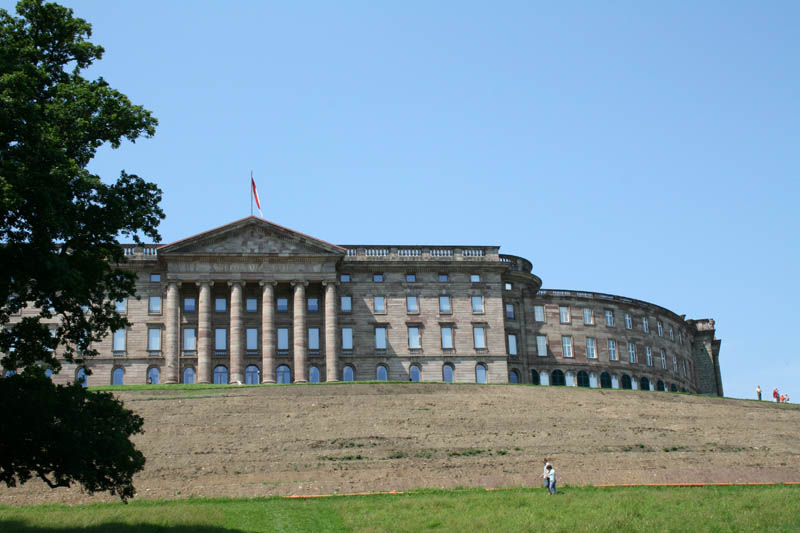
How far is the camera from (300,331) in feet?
269

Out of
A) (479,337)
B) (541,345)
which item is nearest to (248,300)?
(479,337)

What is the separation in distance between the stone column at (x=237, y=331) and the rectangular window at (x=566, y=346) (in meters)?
29.7

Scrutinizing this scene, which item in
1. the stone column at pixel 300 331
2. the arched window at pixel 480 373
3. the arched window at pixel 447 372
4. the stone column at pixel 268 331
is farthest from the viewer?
the arched window at pixel 480 373

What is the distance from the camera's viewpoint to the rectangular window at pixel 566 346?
92.8 meters

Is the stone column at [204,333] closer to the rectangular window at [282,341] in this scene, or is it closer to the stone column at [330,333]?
the rectangular window at [282,341]

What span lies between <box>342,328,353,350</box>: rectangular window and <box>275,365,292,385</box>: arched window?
16.9 feet

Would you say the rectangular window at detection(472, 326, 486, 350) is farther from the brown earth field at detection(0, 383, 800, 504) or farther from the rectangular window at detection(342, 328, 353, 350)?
the brown earth field at detection(0, 383, 800, 504)

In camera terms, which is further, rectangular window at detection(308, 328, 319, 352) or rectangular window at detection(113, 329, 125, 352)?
rectangular window at detection(308, 328, 319, 352)

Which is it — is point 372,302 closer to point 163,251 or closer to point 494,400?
point 163,251

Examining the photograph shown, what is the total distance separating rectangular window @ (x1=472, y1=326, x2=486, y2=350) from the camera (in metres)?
86.4

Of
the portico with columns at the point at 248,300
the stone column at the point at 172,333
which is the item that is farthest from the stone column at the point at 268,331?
the stone column at the point at 172,333

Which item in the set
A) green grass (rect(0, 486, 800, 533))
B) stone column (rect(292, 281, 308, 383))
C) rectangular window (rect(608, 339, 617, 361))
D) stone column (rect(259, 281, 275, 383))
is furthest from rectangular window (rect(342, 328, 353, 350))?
green grass (rect(0, 486, 800, 533))

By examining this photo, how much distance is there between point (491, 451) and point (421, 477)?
237 inches

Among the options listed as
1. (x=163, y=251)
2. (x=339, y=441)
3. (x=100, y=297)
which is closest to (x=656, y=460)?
(x=339, y=441)
